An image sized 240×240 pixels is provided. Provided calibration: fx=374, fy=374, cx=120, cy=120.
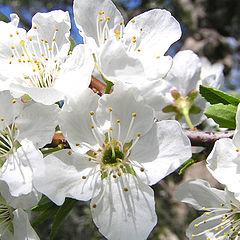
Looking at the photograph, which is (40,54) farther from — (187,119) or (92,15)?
(187,119)

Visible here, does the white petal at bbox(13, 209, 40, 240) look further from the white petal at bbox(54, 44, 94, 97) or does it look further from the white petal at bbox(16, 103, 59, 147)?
the white petal at bbox(54, 44, 94, 97)

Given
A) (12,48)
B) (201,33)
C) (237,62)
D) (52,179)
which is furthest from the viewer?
(237,62)

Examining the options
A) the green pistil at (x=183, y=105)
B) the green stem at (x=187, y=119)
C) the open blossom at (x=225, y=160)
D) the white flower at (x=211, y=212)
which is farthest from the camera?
the green pistil at (x=183, y=105)

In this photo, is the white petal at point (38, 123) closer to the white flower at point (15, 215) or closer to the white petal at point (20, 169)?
the white petal at point (20, 169)

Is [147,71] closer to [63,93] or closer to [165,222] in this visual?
[63,93]

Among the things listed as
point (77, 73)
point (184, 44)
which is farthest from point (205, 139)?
point (184, 44)

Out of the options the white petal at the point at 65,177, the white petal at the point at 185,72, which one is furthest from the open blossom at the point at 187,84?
the white petal at the point at 65,177

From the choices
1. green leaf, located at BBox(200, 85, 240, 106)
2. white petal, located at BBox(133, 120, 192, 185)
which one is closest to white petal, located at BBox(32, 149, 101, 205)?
white petal, located at BBox(133, 120, 192, 185)

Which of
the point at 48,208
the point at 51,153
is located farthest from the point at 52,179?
the point at 48,208
